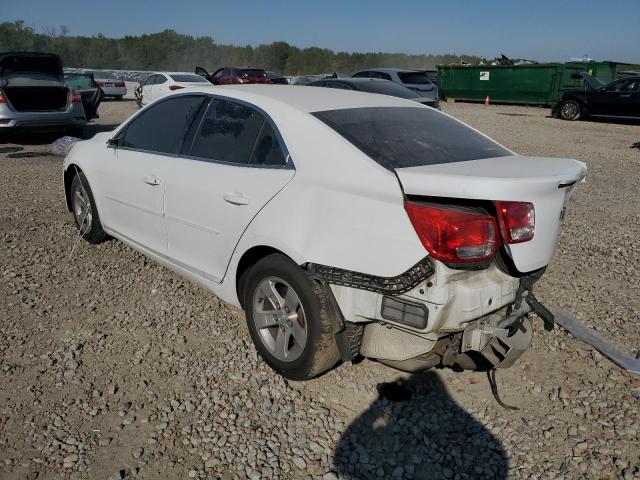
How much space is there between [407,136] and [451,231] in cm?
93

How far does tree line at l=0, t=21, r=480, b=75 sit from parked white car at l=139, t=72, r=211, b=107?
37228 mm

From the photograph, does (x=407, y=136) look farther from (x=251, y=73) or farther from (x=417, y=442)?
(x=251, y=73)

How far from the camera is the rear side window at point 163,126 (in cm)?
379

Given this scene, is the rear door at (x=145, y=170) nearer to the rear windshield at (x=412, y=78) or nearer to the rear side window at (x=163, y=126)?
the rear side window at (x=163, y=126)

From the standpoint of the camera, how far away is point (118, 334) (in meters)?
3.57

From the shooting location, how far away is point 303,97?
11.3ft

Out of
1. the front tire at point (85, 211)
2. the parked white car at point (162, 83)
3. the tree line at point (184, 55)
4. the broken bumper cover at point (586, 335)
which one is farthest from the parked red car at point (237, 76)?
the tree line at point (184, 55)

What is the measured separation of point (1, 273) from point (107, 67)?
61592 millimetres

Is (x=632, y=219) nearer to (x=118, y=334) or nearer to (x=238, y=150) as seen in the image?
(x=238, y=150)

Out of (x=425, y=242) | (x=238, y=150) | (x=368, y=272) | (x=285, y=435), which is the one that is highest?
(x=238, y=150)

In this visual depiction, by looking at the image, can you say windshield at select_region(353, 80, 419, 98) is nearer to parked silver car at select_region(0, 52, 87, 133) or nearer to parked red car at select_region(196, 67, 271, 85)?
parked silver car at select_region(0, 52, 87, 133)

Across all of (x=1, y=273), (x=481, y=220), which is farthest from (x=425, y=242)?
(x=1, y=273)

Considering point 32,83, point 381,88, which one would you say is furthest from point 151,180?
point 32,83

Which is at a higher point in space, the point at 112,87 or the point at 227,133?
the point at 227,133
